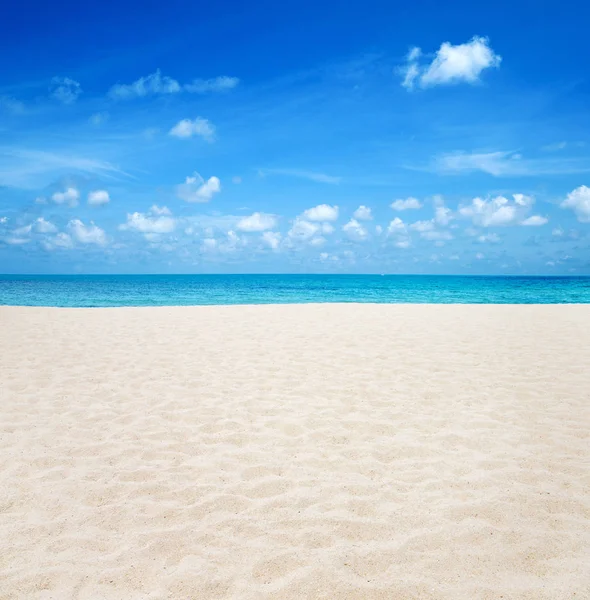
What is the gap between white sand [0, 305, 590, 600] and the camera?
9.57ft

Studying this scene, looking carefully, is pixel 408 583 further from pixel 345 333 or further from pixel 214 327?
pixel 214 327

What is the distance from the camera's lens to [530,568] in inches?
117

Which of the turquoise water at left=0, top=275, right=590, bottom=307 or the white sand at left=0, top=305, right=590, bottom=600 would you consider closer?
the white sand at left=0, top=305, right=590, bottom=600

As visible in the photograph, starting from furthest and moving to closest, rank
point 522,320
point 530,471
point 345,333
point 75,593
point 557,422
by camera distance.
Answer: point 522,320
point 345,333
point 557,422
point 530,471
point 75,593

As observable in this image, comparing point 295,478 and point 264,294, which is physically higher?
point 264,294

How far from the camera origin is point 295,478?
415 centimetres

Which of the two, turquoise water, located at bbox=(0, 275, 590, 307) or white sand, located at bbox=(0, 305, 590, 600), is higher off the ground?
turquoise water, located at bbox=(0, 275, 590, 307)

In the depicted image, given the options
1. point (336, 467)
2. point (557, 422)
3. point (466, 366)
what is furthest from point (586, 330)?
point (336, 467)

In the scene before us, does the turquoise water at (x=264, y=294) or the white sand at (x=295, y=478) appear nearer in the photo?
the white sand at (x=295, y=478)

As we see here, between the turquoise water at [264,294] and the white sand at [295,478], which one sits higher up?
the turquoise water at [264,294]

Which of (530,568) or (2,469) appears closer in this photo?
(530,568)

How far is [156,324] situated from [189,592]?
492 inches

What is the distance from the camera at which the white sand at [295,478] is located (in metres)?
2.92

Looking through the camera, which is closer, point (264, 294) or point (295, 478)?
point (295, 478)
